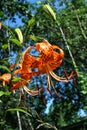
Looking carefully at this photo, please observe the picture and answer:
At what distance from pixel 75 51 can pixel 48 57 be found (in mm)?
16840

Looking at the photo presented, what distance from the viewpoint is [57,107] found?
71.6ft

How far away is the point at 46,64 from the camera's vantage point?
172cm

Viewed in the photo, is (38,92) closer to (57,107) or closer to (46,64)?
(46,64)

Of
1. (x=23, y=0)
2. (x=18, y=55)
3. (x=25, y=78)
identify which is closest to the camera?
(x=18, y=55)

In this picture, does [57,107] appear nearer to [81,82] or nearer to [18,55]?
[81,82]

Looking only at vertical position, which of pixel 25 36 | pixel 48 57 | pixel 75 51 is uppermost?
pixel 25 36

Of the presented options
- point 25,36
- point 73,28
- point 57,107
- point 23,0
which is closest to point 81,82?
point 23,0

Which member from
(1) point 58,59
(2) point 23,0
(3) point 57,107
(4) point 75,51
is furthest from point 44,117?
(1) point 58,59

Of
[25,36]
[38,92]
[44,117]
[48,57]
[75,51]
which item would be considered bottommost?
[44,117]

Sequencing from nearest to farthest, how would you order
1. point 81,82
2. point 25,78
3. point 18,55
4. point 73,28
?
1. point 18,55
2. point 25,78
3. point 81,82
4. point 73,28

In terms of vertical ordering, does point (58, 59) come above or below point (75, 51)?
above

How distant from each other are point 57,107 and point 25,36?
2049 centimetres

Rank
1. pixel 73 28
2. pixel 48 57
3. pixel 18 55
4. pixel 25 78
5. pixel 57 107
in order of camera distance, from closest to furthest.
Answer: pixel 18 55 < pixel 25 78 < pixel 48 57 < pixel 73 28 < pixel 57 107

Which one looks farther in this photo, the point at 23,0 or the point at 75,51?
the point at 75,51
